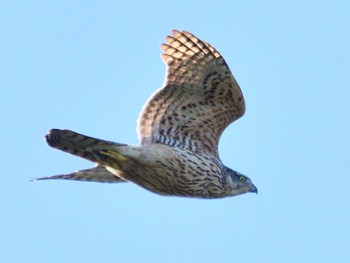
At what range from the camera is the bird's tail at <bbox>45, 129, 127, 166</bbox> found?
39.7 feet

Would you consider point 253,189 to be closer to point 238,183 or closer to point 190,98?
point 238,183

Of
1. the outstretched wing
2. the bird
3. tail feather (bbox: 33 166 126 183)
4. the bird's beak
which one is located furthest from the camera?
the bird's beak

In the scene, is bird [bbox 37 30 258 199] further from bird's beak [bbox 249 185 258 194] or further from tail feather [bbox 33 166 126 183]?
bird's beak [bbox 249 185 258 194]

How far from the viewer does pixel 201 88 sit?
43.9 feet

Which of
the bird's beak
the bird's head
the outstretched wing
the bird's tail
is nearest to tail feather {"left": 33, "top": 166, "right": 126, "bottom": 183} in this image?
the outstretched wing

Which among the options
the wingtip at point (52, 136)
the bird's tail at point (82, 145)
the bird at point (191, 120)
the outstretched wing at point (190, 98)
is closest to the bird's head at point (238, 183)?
the bird at point (191, 120)

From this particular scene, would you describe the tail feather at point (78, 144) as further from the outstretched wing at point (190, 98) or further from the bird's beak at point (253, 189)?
the bird's beak at point (253, 189)

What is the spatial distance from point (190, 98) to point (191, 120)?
296 millimetres

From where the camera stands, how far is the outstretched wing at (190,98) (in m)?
13.3

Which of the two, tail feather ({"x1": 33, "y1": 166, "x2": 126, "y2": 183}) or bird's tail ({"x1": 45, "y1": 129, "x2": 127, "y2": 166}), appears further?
tail feather ({"x1": 33, "y1": 166, "x2": 126, "y2": 183})

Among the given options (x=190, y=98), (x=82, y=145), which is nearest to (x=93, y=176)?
(x=82, y=145)

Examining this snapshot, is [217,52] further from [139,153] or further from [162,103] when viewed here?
[139,153]

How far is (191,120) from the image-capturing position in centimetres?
1347

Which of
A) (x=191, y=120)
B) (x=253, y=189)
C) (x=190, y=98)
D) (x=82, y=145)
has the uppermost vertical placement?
(x=190, y=98)
